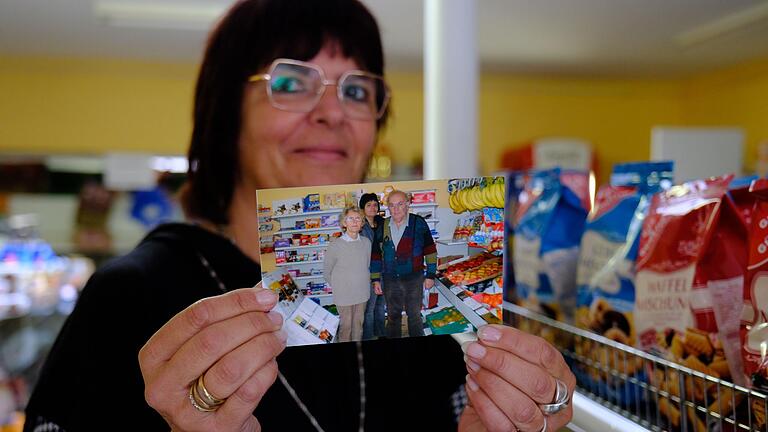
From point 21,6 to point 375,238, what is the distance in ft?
14.6

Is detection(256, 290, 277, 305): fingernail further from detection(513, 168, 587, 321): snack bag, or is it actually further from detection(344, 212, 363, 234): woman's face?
detection(513, 168, 587, 321): snack bag

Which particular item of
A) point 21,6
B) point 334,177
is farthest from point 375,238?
point 21,6

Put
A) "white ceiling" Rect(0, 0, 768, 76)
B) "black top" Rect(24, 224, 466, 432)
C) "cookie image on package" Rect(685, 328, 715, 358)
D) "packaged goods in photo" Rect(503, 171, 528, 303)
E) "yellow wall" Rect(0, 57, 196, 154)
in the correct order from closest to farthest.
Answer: "cookie image on package" Rect(685, 328, 715, 358) < "black top" Rect(24, 224, 466, 432) < "packaged goods in photo" Rect(503, 171, 528, 303) < "white ceiling" Rect(0, 0, 768, 76) < "yellow wall" Rect(0, 57, 196, 154)

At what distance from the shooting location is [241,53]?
109 centimetres

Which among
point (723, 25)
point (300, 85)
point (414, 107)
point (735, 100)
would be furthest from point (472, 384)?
point (735, 100)

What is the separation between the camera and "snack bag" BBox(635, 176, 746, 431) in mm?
689

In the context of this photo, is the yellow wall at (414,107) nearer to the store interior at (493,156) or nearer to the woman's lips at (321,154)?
the store interior at (493,156)

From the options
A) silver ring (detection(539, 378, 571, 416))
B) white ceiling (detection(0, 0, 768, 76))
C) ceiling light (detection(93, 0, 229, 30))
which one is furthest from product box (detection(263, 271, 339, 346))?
ceiling light (detection(93, 0, 229, 30))

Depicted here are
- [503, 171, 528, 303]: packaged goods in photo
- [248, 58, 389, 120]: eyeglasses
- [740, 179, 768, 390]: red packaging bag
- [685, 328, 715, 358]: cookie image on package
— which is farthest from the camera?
[503, 171, 528, 303]: packaged goods in photo

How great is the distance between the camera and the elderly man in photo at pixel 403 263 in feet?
2.10

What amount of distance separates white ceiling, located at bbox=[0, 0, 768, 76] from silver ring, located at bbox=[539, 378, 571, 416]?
375cm

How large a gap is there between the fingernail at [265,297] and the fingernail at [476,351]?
21 cm

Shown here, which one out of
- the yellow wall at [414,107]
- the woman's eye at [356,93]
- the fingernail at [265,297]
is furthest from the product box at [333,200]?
the yellow wall at [414,107]

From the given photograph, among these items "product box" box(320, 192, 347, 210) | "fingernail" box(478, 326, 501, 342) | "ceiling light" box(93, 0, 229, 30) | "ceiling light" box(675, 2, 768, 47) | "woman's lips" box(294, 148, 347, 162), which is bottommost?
"fingernail" box(478, 326, 501, 342)
